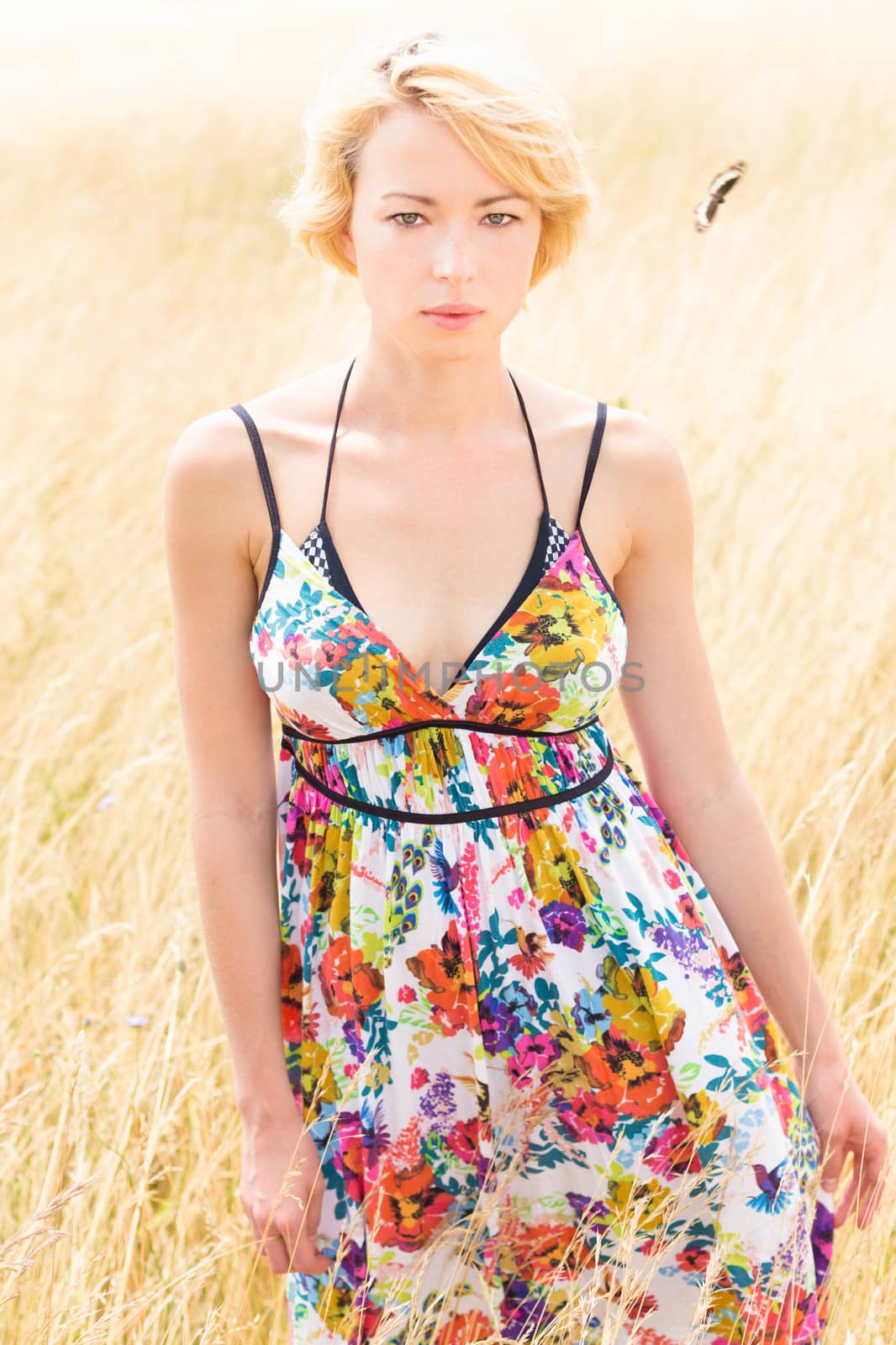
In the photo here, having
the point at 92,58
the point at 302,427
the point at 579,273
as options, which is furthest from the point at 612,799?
the point at 92,58

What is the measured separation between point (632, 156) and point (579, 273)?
1443 mm

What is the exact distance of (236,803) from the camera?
1.53m

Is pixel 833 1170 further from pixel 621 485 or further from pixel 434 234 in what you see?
pixel 434 234

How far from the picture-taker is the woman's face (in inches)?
54.6

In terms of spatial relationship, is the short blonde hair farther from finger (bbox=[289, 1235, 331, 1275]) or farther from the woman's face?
finger (bbox=[289, 1235, 331, 1275])

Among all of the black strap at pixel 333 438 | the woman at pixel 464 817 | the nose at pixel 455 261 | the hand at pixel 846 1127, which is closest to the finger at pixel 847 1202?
the hand at pixel 846 1127

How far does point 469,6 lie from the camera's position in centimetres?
834

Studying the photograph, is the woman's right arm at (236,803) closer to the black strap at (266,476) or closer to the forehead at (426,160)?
the black strap at (266,476)

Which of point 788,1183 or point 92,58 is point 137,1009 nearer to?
point 788,1183

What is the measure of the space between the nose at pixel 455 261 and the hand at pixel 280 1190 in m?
1.01

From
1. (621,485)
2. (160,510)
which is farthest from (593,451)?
(160,510)

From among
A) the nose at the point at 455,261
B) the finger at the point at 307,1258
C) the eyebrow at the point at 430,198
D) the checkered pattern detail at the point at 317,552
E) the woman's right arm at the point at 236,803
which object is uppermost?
the eyebrow at the point at 430,198

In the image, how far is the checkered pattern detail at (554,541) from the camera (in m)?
1.49

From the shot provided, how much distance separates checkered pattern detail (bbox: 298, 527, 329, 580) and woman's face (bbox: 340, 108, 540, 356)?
0.25m
